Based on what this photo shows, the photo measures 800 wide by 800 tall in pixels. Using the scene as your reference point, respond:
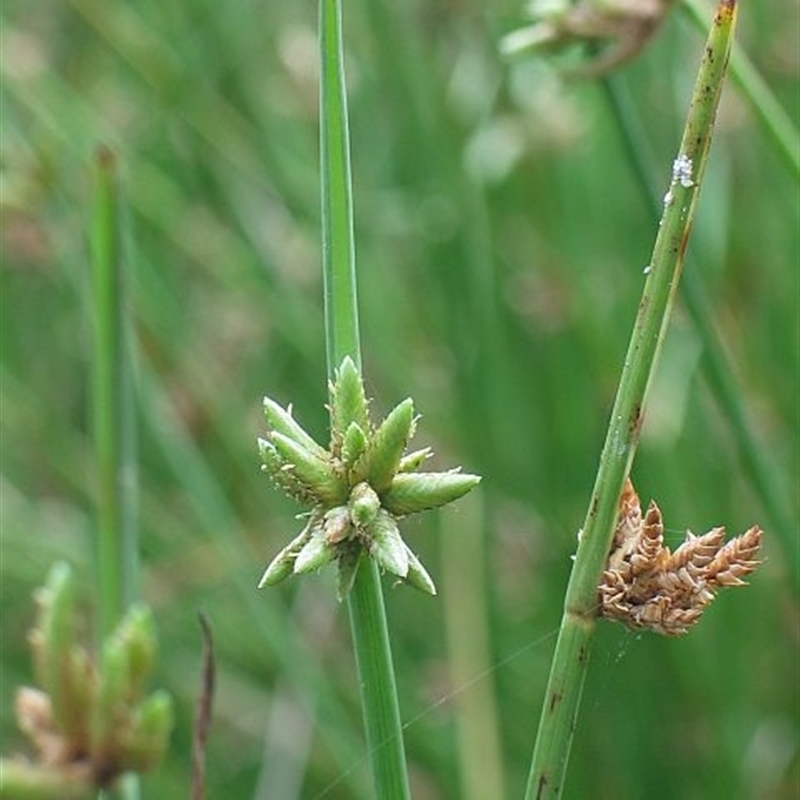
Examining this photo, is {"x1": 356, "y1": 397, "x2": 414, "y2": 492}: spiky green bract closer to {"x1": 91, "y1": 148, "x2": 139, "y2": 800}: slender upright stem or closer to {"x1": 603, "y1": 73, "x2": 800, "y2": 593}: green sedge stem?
{"x1": 91, "y1": 148, "x2": 139, "y2": 800}: slender upright stem

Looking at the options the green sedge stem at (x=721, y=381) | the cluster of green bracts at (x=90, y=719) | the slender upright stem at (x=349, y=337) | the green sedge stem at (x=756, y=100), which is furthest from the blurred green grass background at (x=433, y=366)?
the slender upright stem at (x=349, y=337)

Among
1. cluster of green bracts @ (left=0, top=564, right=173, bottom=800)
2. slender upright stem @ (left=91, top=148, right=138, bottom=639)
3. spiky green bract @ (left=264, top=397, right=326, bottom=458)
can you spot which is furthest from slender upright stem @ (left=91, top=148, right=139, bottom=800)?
spiky green bract @ (left=264, top=397, right=326, bottom=458)

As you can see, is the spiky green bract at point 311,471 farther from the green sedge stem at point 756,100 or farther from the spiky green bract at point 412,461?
the green sedge stem at point 756,100

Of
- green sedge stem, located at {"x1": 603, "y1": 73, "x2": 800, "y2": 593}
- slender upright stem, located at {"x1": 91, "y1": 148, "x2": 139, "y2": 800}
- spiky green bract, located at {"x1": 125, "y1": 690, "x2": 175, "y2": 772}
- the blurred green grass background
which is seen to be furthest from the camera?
the blurred green grass background

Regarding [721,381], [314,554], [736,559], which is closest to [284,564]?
[314,554]

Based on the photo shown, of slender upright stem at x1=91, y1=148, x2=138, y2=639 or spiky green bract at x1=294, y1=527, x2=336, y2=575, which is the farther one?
slender upright stem at x1=91, y1=148, x2=138, y2=639

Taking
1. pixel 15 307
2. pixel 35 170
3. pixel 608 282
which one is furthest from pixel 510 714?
pixel 15 307
